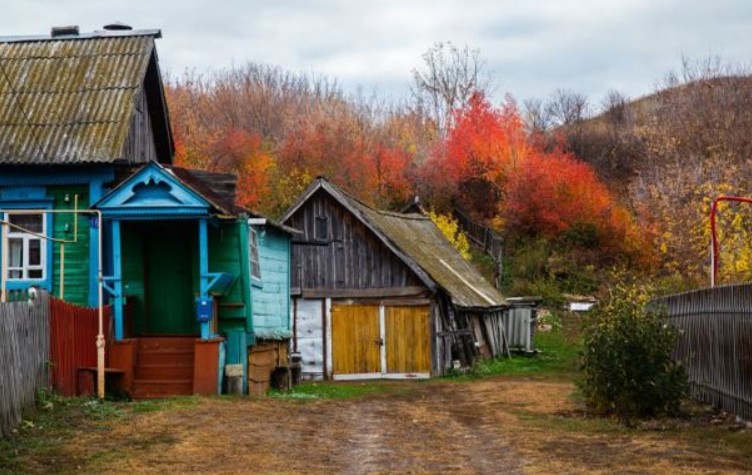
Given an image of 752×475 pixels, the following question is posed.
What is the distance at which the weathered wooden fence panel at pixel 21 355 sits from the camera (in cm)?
1362

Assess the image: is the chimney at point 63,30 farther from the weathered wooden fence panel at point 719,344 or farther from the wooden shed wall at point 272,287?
the weathered wooden fence panel at point 719,344

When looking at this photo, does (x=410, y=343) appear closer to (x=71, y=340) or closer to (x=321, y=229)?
(x=321, y=229)

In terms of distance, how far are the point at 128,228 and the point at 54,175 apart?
191 centimetres

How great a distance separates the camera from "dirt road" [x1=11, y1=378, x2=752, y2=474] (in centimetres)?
1189

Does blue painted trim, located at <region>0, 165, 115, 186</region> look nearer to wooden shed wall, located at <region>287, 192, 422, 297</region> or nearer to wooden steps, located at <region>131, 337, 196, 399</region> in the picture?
wooden steps, located at <region>131, 337, 196, 399</region>

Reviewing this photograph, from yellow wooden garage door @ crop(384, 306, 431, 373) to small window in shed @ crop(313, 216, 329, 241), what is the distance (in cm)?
314

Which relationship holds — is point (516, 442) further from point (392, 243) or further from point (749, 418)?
point (392, 243)

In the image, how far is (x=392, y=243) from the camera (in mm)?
30859

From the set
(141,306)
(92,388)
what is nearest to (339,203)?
(141,306)

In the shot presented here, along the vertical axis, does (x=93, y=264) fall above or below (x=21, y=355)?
above

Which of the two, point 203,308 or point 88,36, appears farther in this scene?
point 88,36

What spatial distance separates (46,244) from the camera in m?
22.0

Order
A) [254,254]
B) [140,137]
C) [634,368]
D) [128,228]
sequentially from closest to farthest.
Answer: [634,368] < [128,228] < [254,254] < [140,137]

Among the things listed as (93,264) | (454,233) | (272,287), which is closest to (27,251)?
(93,264)
